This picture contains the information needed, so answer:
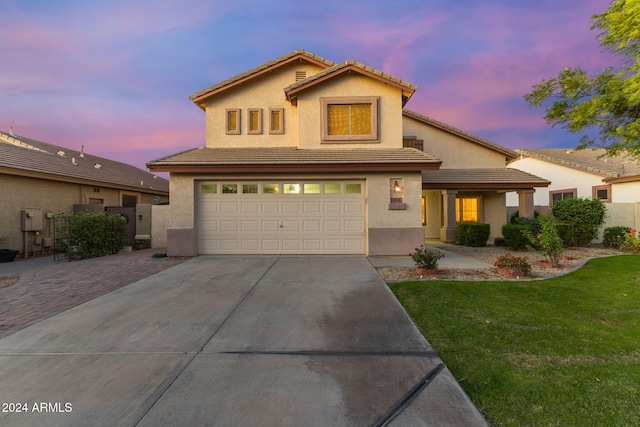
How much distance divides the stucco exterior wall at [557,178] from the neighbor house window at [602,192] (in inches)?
8.1

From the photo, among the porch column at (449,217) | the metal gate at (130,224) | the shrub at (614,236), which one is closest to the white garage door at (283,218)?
the metal gate at (130,224)

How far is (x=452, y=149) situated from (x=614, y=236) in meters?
7.92

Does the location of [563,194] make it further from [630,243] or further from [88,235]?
[88,235]

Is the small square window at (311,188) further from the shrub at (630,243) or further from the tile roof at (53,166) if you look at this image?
the shrub at (630,243)

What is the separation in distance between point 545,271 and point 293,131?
997 cm

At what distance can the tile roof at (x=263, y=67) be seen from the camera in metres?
12.1

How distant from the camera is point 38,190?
12758 millimetres

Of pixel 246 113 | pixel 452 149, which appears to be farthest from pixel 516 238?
pixel 246 113

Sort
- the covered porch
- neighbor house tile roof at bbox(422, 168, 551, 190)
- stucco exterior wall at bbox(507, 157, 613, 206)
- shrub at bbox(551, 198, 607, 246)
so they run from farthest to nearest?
stucco exterior wall at bbox(507, 157, 613, 206) → the covered porch → neighbor house tile roof at bbox(422, 168, 551, 190) → shrub at bbox(551, 198, 607, 246)

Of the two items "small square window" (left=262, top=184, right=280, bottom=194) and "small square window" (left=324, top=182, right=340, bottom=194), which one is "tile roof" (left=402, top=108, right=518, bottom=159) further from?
"small square window" (left=262, top=184, right=280, bottom=194)

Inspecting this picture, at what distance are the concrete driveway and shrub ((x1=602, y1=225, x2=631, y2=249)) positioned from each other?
13446mm

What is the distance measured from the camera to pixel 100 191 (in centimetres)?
1627

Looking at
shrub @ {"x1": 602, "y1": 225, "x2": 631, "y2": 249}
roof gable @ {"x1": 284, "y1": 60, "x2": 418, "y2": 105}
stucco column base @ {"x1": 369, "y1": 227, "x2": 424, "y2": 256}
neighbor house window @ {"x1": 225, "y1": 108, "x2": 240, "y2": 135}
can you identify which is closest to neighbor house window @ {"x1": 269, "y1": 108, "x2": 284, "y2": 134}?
roof gable @ {"x1": 284, "y1": 60, "x2": 418, "y2": 105}

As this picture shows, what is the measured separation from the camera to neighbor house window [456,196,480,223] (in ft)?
55.5
